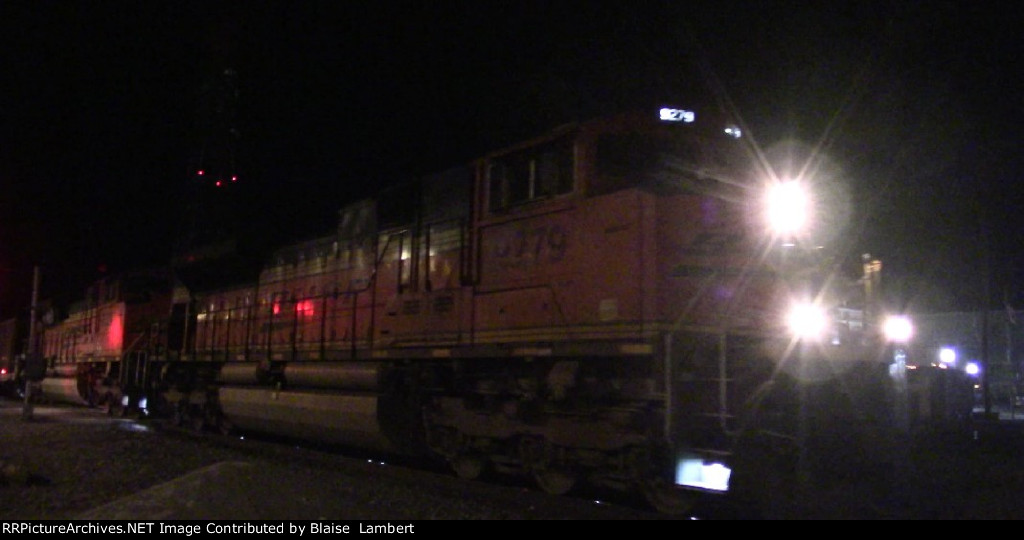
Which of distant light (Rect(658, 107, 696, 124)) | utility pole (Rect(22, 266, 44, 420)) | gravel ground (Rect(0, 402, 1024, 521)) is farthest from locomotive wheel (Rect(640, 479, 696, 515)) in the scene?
utility pole (Rect(22, 266, 44, 420))

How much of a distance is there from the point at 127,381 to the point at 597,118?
48.5ft

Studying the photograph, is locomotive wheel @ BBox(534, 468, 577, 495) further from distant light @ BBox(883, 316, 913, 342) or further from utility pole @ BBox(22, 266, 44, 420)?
utility pole @ BBox(22, 266, 44, 420)

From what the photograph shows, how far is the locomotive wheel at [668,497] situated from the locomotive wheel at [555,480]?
903mm

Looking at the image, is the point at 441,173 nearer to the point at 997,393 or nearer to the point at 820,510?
the point at 820,510

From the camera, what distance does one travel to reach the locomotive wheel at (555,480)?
7605mm

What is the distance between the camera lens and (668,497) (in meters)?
6.82

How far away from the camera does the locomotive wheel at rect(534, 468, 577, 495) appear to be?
7605mm

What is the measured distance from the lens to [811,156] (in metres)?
8.57

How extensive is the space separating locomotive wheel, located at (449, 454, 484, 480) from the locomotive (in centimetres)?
2

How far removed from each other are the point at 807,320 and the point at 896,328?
1.42 metres

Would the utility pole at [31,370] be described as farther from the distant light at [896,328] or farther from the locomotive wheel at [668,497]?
the distant light at [896,328]

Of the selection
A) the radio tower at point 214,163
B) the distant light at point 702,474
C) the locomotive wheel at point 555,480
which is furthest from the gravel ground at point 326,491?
the radio tower at point 214,163

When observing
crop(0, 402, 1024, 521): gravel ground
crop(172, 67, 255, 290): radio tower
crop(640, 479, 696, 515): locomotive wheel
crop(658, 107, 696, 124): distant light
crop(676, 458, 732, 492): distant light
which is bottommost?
crop(0, 402, 1024, 521): gravel ground

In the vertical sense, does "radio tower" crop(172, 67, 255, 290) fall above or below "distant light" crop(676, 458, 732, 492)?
above
